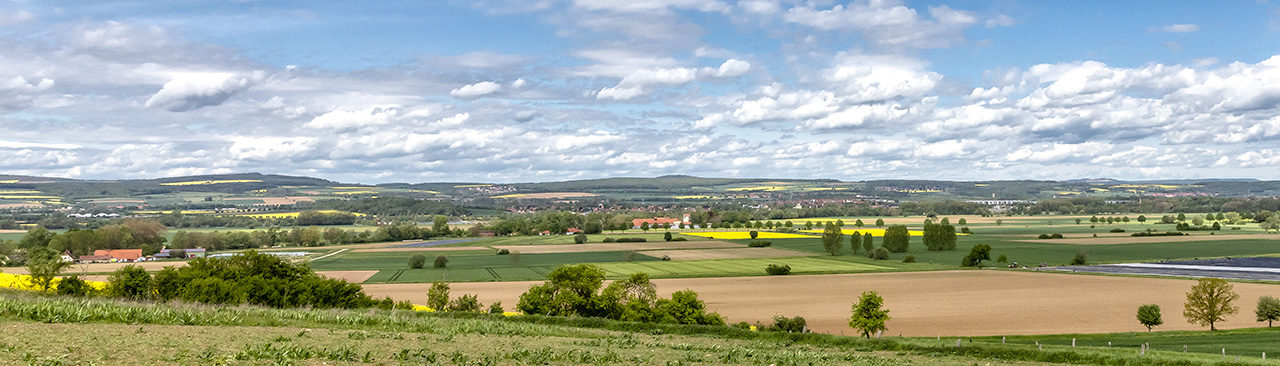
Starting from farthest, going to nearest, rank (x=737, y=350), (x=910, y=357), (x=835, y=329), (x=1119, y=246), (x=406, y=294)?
(x=1119, y=246) → (x=406, y=294) → (x=835, y=329) → (x=910, y=357) → (x=737, y=350)

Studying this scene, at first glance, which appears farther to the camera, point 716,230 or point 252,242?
point 716,230

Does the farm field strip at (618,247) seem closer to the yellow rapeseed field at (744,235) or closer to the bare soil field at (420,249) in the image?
the bare soil field at (420,249)

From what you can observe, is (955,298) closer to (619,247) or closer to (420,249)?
(619,247)

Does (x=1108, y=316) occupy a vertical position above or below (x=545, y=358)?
below

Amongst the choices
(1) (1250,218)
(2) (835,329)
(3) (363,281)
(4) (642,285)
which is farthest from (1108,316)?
(1) (1250,218)

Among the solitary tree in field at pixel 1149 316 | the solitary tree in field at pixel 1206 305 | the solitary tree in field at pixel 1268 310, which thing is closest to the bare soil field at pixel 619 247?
the solitary tree in field at pixel 1206 305

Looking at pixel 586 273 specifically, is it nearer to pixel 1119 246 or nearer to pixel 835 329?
pixel 835 329

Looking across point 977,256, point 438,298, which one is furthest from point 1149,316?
point 977,256

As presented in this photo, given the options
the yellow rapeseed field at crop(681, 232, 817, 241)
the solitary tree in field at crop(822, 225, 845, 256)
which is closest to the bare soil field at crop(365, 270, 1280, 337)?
the solitary tree in field at crop(822, 225, 845, 256)
